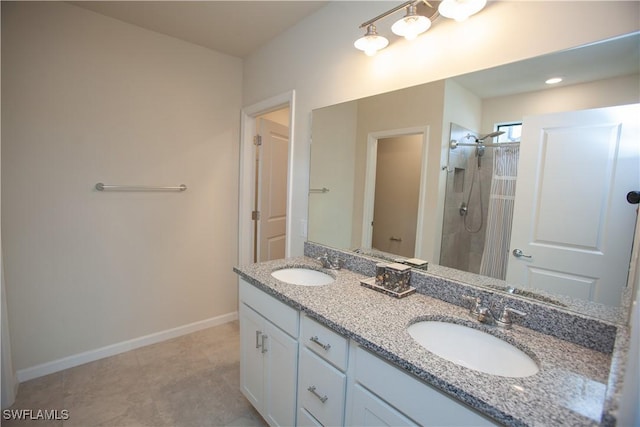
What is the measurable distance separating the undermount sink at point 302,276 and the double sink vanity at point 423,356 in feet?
0.36

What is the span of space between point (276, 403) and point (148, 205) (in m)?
1.77

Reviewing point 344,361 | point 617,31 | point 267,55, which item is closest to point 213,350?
point 344,361

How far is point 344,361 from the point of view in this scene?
104cm

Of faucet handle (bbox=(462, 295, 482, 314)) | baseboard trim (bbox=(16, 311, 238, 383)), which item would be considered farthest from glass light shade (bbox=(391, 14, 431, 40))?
baseboard trim (bbox=(16, 311, 238, 383))

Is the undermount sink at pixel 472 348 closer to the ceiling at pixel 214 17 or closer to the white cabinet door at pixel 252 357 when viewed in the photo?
the white cabinet door at pixel 252 357

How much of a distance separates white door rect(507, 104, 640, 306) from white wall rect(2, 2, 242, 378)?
2.33m

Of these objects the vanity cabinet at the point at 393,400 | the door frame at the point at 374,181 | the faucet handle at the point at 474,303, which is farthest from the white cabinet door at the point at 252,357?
the faucet handle at the point at 474,303

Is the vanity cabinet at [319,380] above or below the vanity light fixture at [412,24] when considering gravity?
below

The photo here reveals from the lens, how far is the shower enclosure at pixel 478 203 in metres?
1.17

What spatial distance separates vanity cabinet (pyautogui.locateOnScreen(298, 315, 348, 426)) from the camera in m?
1.07

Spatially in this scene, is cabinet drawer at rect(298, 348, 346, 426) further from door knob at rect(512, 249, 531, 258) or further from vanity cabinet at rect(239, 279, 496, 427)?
door knob at rect(512, 249, 531, 258)

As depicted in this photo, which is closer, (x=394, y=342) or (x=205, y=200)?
(x=394, y=342)

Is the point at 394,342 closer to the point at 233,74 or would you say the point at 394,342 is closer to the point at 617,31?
the point at 617,31

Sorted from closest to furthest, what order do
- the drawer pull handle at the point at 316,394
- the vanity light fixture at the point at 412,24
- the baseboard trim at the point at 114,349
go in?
the drawer pull handle at the point at 316,394 < the vanity light fixture at the point at 412,24 < the baseboard trim at the point at 114,349
